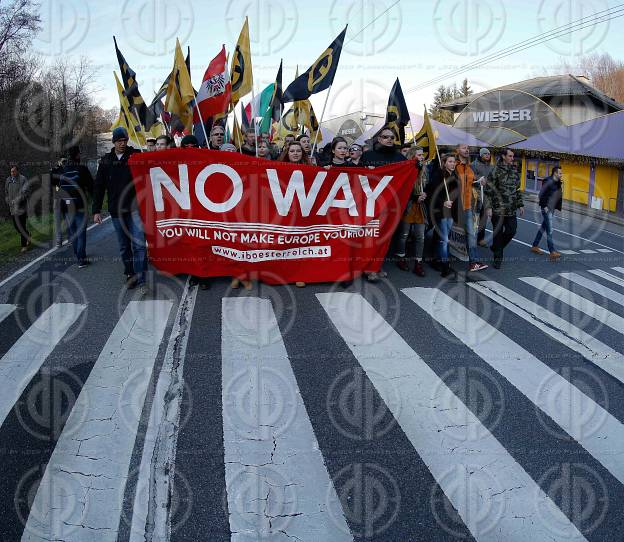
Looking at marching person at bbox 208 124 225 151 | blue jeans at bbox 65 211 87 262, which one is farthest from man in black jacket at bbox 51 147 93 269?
marching person at bbox 208 124 225 151

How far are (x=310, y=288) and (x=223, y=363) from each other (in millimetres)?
2545

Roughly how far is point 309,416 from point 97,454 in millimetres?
1482

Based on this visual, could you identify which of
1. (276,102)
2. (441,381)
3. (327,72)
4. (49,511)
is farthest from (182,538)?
(276,102)

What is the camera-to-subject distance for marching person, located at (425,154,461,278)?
794 cm

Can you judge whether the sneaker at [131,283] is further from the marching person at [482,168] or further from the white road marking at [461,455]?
the marching person at [482,168]

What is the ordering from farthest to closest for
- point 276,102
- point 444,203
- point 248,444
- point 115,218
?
1. point 276,102
2. point 444,203
3. point 115,218
4. point 248,444

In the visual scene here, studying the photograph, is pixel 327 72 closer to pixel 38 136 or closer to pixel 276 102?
pixel 276 102

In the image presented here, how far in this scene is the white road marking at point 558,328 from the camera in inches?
205

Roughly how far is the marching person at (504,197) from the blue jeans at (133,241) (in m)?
5.48

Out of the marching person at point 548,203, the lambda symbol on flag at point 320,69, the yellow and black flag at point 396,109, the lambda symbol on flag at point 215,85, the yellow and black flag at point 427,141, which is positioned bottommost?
the marching person at point 548,203

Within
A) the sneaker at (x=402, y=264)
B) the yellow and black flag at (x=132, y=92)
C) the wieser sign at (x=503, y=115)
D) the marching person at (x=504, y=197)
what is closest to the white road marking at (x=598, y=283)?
the marching person at (x=504, y=197)

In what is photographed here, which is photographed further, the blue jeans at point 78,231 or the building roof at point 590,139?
the building roof at point 590,139

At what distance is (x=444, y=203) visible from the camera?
25.9 feet

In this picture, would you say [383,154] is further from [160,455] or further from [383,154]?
[160,455]
